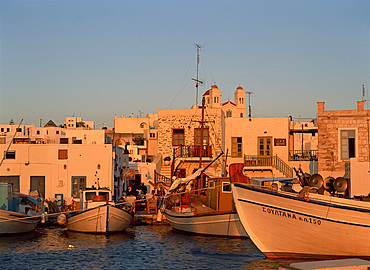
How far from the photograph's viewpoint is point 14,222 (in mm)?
27328

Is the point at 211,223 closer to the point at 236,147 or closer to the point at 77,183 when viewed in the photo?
the point at 77,183

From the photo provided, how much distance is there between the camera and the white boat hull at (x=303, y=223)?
1917 centimetres

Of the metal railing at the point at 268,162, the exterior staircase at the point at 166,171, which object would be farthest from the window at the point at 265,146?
the exterior staircase at the point at 166,171

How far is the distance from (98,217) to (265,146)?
1864cm

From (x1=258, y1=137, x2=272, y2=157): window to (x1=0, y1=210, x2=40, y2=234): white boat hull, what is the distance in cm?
2012

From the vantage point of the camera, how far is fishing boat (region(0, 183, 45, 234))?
88.3 ft

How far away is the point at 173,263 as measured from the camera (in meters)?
21.0

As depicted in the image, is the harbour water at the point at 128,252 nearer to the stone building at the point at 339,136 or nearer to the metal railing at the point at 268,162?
the stone building at the point at 339,136

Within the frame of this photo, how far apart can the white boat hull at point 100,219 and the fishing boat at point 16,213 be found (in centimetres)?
208

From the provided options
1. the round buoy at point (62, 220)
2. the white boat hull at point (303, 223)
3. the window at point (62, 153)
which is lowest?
the round buoy at point (62, 220)

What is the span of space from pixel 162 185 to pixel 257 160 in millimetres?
10826

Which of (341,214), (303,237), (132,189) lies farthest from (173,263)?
(132,189)

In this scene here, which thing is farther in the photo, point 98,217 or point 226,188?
point 226,188

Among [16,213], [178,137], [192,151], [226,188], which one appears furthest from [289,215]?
[178,137]
